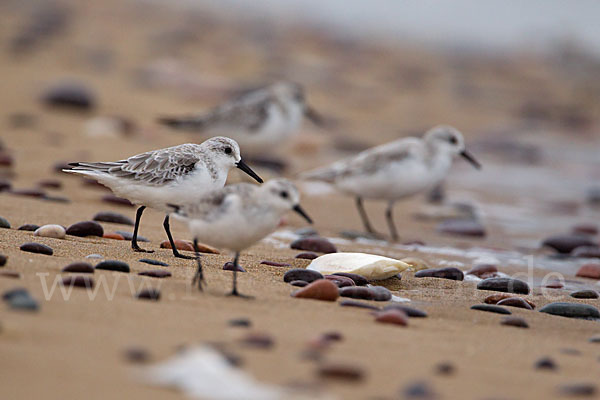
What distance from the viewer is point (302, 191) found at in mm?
9070

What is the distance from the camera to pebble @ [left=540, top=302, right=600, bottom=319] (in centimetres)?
440

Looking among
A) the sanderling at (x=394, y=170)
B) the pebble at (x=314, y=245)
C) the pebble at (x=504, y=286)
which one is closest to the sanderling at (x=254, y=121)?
the sanderling at (x=394, y=170)

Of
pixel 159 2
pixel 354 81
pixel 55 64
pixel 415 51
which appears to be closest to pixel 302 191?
→ pixel 55 64

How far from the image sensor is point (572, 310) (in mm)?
4418

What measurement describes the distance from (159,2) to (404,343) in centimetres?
2335

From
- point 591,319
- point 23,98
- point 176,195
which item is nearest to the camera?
point 591,319

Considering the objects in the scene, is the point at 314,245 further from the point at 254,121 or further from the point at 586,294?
the point at 254,121

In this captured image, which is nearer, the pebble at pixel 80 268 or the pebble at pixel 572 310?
the pebble at pixel 80 268

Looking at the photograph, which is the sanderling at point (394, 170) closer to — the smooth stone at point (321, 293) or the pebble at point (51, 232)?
the pebble at point (51, 232)

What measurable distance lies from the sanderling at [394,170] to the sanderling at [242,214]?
3758 millimetres

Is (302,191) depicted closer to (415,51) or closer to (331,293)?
(331,293)

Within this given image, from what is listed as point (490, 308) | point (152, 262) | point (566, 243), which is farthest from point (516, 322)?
point (566, 243)

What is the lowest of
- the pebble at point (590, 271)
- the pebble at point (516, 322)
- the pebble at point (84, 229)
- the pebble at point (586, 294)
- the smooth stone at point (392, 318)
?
the smooth stone at point (392, 318)

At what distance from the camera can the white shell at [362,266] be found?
489 cm
